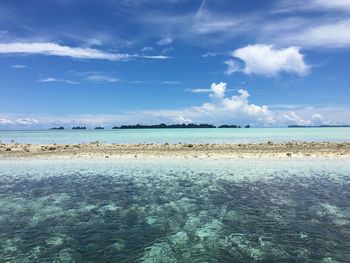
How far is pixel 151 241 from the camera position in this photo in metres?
15.4

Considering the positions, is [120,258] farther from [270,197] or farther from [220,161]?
[220,161]

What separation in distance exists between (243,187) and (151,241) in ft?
43.8

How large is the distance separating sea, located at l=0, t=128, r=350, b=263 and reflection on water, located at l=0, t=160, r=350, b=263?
0.15ft

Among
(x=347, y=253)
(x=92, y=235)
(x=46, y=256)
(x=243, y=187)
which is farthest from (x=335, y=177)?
(x=46, y=256)

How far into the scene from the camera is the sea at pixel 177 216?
14062 millimetres

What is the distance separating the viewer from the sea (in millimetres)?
14062

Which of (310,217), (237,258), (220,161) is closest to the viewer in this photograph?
(237,258)

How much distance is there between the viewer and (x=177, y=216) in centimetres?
1934

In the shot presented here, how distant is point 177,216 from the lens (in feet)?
63.5

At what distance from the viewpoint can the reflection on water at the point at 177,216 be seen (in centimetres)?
1407

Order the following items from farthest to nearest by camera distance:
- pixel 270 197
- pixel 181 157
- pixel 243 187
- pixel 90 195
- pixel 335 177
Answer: pixel 181 157 < pixel 335 177 < pixel 243 187 < pixel 90 195 < pixel 270 197

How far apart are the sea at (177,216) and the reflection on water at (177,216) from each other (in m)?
0.05

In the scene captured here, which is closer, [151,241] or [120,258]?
[120,258]

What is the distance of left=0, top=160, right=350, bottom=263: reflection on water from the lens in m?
14.1
